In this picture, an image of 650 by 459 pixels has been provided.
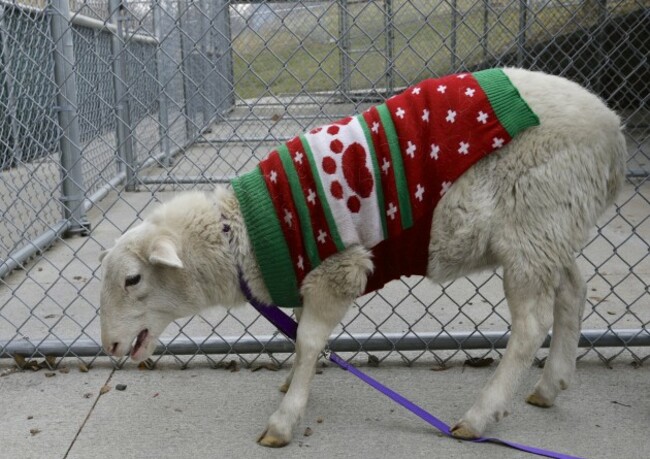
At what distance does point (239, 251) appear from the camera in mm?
2688

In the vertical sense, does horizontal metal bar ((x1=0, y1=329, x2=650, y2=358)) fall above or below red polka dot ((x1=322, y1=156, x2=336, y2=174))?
below

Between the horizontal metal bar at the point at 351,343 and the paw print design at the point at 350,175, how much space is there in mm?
1026

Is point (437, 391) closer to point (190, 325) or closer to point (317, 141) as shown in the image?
point (317, 141)

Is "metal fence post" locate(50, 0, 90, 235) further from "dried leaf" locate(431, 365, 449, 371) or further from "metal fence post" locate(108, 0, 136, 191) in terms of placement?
"dried leaf" locate(431, 365, 449, 371)

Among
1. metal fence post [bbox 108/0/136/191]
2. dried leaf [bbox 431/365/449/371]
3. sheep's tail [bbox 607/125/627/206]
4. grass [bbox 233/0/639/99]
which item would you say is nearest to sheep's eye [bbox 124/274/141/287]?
dried leaf [bbox 431/365/449/371]

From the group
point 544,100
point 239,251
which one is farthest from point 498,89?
point 239,251

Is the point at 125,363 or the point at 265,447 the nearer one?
the point at 265,447

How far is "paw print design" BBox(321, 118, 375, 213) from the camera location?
2.54 m

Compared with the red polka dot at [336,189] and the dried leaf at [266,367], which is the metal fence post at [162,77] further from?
the red polka dot at [336,189]

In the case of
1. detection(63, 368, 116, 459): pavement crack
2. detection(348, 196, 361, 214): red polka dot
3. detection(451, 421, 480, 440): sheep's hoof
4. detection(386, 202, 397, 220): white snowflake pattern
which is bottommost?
detection(451, 421, 480, 440): sheep's hoof

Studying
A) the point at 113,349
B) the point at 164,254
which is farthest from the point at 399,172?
the point at 113,349

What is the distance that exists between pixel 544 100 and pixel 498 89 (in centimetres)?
18

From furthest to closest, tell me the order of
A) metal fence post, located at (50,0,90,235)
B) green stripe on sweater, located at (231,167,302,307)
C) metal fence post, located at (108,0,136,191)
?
metal fence post, located at (108,0,136,191)
metal fence post, located at (50,0,90,235)
green stripe on sweater, located at (231,167,302,307)

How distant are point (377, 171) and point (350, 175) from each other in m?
0.10
